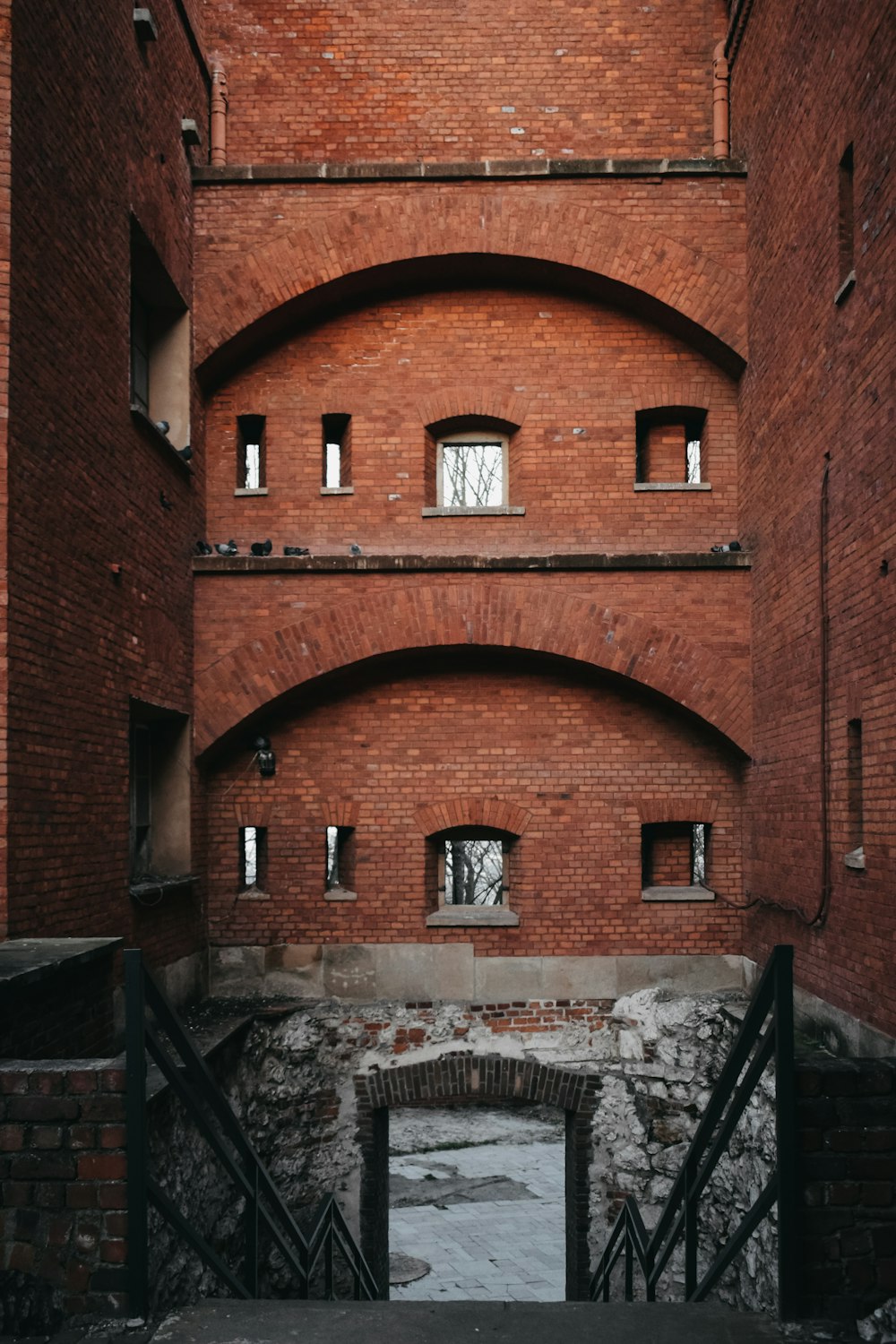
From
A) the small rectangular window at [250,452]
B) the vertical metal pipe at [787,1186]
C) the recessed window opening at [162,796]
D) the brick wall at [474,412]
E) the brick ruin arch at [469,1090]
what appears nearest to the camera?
the vertical metal pipe at [787,1186]

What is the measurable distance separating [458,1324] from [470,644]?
684 centimetres

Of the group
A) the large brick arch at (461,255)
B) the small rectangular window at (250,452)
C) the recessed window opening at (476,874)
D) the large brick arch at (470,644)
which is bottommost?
the recessed window opening at (476,874)

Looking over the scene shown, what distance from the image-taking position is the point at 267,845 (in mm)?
10617

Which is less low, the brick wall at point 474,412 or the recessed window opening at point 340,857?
the brick wall at point 474,412

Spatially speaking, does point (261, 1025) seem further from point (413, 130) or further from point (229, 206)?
point (413, 130)

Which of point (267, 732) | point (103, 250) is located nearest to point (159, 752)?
point (267, 732)

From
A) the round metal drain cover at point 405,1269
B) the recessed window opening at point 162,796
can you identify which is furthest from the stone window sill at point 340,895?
the round metal drain cover at point 405,1269

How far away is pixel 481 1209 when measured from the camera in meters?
13.6

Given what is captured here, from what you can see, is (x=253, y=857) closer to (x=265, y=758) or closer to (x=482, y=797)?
(x=265, y=758)

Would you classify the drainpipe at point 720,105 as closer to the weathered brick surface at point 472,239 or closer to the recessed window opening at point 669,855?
the weathered brick surface at point 472,239

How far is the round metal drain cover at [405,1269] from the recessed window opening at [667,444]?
8.65 m

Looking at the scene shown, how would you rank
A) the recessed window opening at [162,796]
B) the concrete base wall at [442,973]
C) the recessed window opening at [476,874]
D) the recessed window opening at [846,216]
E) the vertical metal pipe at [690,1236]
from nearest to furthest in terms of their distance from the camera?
1. the vertical metal pipe at [690,1236]
2. the recessed window opening at [846,216]
3. the recessed window opening at [162,796]
4. the concrete base wall at [442,973]
5. the recessed window opening at [476,874]

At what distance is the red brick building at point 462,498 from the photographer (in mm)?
9539

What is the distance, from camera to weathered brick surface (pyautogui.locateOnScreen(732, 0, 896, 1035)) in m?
6.84
